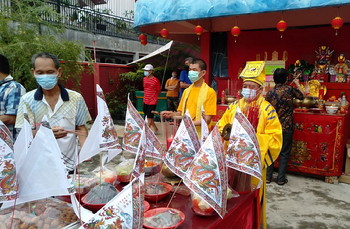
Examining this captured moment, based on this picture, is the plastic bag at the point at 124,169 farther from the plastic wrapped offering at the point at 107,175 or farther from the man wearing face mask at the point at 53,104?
the man wearing face mask at the point at 53,104

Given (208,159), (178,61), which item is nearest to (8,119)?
(208,159)

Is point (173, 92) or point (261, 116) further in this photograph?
point (173, 92)

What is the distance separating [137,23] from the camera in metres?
4.95

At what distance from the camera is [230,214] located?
1.54 meters

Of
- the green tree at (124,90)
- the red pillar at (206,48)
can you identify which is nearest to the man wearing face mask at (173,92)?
the red pillar at (206,48)

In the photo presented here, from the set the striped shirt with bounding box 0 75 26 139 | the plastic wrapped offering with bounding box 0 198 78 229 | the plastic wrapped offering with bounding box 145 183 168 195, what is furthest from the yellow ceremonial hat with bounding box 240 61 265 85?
the striped shirt with bounding box 0 75 26 139

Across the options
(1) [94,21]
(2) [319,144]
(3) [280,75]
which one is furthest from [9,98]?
(1) [94,21]

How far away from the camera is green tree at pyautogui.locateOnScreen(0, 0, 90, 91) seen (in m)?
4.42

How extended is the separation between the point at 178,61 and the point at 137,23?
4325mm

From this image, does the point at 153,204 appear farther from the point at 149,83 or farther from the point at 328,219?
the point at 149,83

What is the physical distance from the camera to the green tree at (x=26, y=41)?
442 centimetres

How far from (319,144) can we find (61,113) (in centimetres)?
355

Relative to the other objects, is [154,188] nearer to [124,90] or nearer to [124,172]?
[124,172]

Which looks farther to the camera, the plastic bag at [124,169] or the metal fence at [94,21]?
the metal fence at [94,21]
